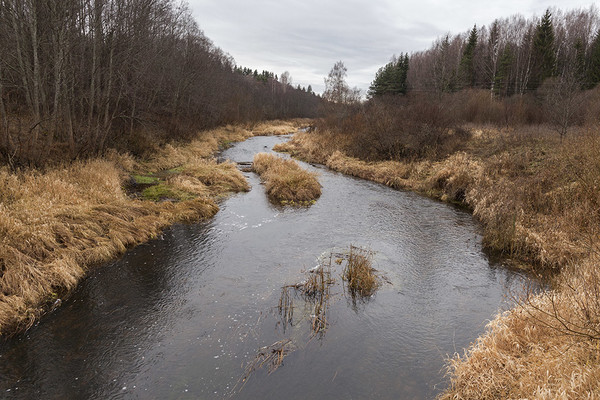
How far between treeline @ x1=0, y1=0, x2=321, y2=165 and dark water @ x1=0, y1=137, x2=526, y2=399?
6.74 metres

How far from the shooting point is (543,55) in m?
41.8

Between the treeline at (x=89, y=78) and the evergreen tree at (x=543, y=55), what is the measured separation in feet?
132

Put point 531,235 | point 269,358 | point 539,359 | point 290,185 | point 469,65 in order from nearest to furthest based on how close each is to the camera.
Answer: point 539,359 < point 269,358 < point 531,235 < point 290,185 < point 469,65

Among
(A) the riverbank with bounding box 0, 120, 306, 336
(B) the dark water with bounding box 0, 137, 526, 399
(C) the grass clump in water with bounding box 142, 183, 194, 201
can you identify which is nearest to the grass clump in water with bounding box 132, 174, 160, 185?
(A) the riverbank with bounding box 0, 120, 306, 336

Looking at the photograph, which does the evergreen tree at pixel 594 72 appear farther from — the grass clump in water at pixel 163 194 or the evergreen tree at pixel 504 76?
the grass clump in water at pixel 163 194

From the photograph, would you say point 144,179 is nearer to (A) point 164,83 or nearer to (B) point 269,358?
(B) point 269,358

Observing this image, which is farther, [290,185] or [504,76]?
[504,76]

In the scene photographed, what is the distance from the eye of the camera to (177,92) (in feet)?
94.8

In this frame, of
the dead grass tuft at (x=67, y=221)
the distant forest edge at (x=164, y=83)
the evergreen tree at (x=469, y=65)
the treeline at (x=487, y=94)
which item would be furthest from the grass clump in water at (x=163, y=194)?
the evergreen tree at (x=469, y=65)

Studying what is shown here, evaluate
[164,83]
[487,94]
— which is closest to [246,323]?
[164,83]

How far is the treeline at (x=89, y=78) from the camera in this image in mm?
11914

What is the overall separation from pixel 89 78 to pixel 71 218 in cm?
1181

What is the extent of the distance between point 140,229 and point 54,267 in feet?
9.73

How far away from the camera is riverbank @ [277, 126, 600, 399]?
425cm
